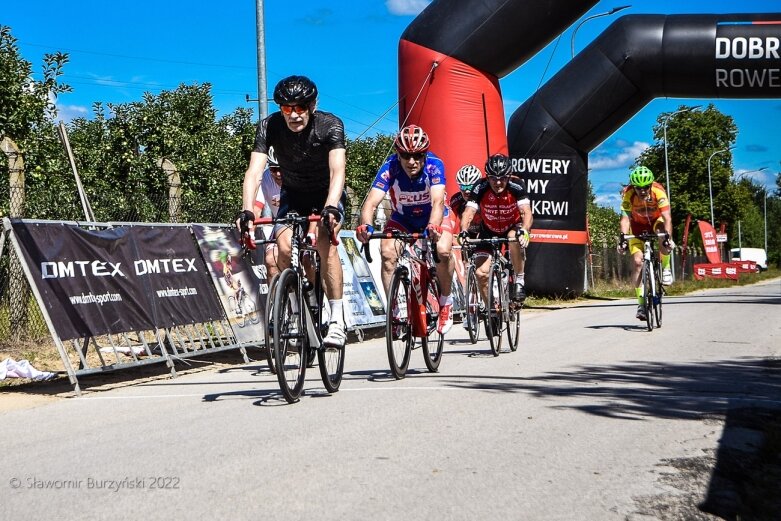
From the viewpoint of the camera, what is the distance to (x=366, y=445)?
5.23 m

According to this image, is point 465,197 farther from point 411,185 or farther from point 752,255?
point 752,255

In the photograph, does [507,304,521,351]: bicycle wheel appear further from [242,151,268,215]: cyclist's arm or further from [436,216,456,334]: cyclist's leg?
[242,151,268,215]: cyclist's arm

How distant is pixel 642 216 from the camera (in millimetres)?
13953

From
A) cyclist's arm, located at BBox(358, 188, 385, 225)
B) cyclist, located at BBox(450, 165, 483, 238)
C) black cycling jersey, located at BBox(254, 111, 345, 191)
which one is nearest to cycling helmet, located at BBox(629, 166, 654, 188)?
cyclist, located at BBox(450, 165, 483, 238)

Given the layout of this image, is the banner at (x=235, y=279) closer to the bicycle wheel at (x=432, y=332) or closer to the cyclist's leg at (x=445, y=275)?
the cyclist's leg at (x=445, y=275)

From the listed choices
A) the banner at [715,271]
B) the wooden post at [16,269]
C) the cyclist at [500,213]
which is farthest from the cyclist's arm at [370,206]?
the banner at [715,271]

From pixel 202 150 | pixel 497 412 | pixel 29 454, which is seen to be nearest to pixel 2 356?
pixel 29 454

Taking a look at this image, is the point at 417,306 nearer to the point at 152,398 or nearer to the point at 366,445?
the point at 152,398

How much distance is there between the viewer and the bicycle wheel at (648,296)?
13.6 meters

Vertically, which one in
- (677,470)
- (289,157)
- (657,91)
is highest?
(657,91)

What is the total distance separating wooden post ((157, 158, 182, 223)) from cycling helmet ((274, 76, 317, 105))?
6.46m

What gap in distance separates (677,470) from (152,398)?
15.0 feet

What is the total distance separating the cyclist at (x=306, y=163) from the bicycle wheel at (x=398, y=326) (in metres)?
0.71

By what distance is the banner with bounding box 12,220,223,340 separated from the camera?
8578 mm
